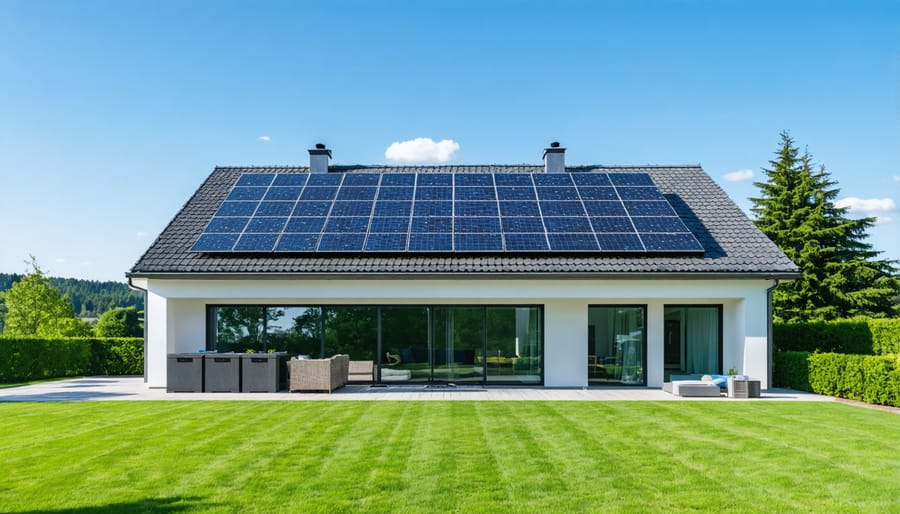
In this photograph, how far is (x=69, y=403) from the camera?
14031mm

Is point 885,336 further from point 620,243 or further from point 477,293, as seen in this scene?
point 477,293

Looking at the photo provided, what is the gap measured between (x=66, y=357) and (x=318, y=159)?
10184 millimetres

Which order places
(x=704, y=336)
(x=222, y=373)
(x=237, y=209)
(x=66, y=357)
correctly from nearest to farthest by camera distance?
(x=222, y=373) < (x=704, y=336) < (x=237, y=209) < (x=66, y=357)

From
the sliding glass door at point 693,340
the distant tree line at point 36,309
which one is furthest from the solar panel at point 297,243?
the distant tree line at point 36,309

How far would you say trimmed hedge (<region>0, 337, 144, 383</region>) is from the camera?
789 inches

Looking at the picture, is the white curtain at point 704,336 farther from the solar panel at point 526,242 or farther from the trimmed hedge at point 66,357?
the trimmed hedge at point 66,357

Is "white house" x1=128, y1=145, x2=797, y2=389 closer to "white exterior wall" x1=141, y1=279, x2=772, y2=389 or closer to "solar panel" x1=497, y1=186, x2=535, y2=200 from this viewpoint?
"white exterior wall" x1=141, y1=279, x2=772, y2=389

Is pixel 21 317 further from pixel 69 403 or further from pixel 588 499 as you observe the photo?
pixel 588 499

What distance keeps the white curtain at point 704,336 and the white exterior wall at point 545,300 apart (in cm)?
40

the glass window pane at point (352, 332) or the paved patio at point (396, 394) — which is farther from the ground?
the glass window pane at point (352, 332)

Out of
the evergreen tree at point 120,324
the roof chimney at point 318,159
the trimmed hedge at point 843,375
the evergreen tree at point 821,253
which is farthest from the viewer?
the evergreen tree at point 120,324

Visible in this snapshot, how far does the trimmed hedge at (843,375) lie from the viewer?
44.6ft

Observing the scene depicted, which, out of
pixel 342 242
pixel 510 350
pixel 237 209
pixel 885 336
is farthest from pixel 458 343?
pixel 885 336

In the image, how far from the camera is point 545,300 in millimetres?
16938
